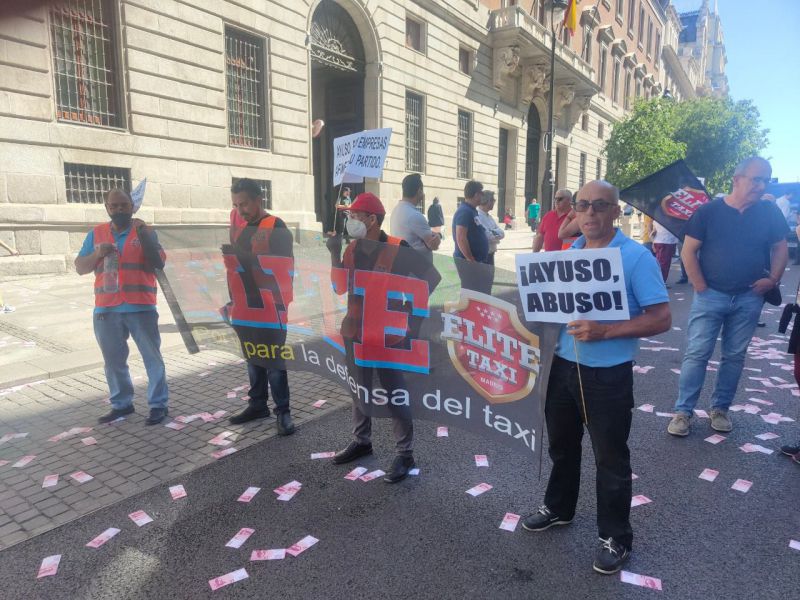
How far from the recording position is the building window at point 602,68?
42406 mm

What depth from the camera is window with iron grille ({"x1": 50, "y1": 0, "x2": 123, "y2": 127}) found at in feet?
37.6

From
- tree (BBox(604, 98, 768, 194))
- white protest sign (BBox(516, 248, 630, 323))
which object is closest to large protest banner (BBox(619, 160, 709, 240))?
white protest sign (BBox(516, 248, 630, 323))

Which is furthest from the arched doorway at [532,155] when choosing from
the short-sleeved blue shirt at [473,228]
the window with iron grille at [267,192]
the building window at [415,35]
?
the short-sleeved blue shirt at [473,228]

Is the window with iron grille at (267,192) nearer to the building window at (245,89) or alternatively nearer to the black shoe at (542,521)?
the building window at (245,89)

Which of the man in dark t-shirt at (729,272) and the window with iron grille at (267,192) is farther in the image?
the window with iron grille at (267,192)

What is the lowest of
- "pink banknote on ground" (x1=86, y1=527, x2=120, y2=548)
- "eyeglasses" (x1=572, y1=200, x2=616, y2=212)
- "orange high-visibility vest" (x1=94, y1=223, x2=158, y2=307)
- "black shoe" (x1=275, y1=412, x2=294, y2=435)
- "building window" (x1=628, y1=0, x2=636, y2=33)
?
"pink banknote on ground" (x1=86, y1=527, x2=120, y2=548)

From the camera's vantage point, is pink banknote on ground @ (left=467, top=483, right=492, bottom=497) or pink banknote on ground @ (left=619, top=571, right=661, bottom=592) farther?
pink banknote on ground @ (left=467, top=483, right=492, bottom=497)

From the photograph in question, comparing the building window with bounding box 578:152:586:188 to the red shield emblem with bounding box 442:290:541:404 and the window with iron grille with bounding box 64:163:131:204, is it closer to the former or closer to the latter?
the window with iron grille with bounding box 64:163:131:204

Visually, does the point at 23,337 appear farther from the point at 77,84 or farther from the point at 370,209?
the point at 77,84

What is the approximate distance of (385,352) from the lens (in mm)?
3721

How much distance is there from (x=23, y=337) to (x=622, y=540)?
25.1ft

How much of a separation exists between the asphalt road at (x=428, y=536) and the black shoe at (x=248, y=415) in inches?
20.9

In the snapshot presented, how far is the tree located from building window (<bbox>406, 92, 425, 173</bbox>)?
1082 centimetres

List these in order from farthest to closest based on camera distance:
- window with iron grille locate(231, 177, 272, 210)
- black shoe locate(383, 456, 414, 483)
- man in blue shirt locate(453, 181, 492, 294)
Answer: window with iron grille locate(231, 177, 272, 210) < man in blue shirt locate(453, 181, 492, 294) < black shoe locate(383, 456, 414, 483)
